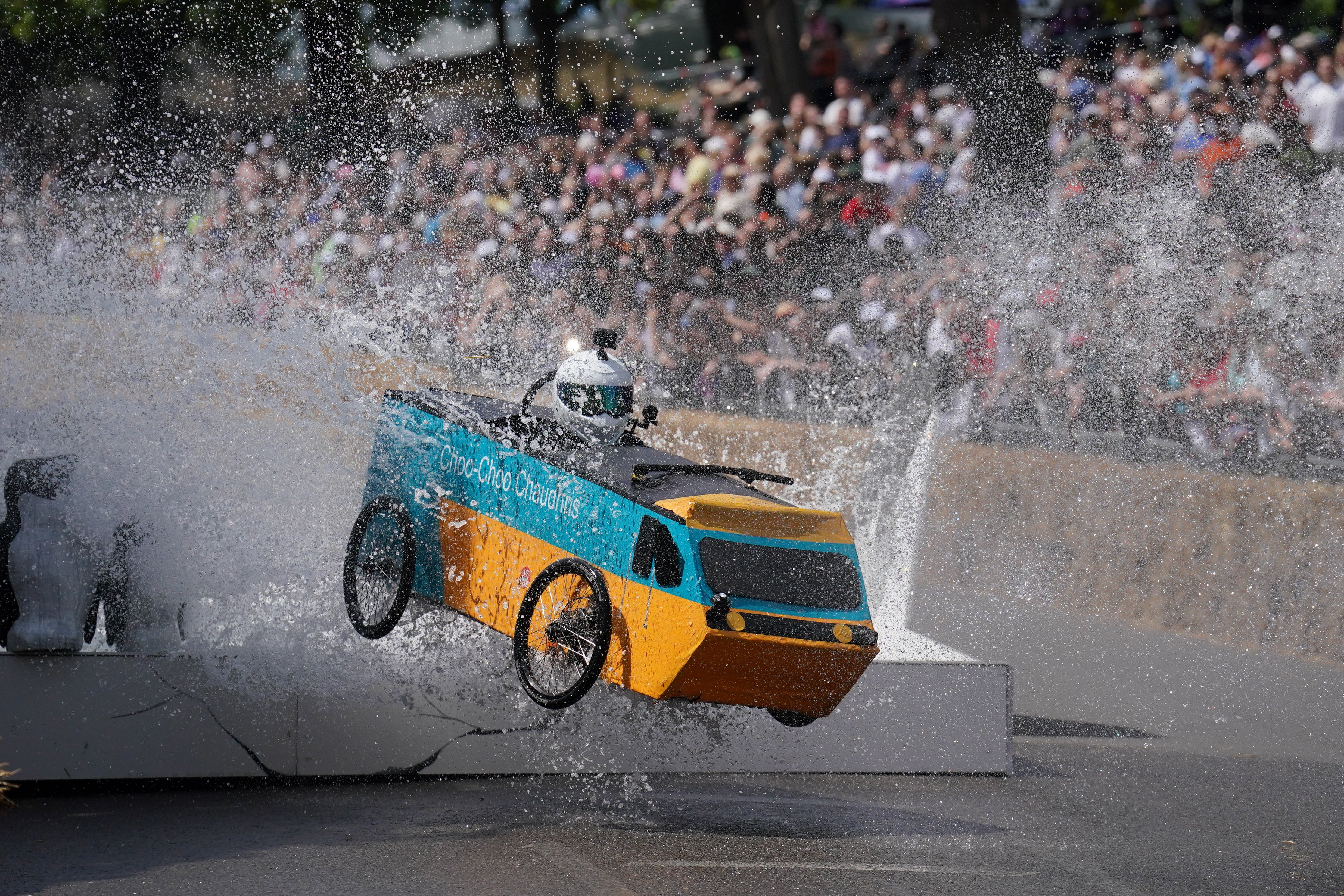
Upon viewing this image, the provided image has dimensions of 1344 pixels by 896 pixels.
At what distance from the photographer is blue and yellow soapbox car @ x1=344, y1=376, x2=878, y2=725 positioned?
6230mm

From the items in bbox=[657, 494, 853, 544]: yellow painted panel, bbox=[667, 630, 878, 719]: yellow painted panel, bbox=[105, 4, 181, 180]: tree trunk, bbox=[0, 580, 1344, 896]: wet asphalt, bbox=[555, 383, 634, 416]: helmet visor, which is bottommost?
bbox=[0, 580, 1344, 896]: wet asphalt

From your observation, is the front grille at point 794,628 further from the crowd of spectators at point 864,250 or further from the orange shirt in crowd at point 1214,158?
the orange shirt in crowd at point 1214,158

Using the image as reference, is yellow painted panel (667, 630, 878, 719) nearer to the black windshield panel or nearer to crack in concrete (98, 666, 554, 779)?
the black windshield panel

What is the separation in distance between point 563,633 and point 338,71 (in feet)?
63.6

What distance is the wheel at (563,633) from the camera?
6.19 m

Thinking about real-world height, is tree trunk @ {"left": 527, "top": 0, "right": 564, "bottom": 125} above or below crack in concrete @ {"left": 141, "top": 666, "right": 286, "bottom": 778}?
above

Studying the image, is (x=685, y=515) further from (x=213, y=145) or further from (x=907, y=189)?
(x=213, y=145)

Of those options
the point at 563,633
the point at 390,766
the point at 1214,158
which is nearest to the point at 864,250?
the point at 1214,158

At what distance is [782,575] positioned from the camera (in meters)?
6.48

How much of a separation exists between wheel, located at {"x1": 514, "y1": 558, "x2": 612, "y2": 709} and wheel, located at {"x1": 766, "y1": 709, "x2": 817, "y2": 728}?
0.98 metres

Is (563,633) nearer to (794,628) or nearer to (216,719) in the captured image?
(794,628)

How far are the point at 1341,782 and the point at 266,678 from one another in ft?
19.3

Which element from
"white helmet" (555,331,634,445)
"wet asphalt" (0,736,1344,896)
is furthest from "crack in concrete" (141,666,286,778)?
"white helmet" (555,331,634,445)

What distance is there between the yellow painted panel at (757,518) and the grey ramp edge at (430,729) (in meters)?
1.70
